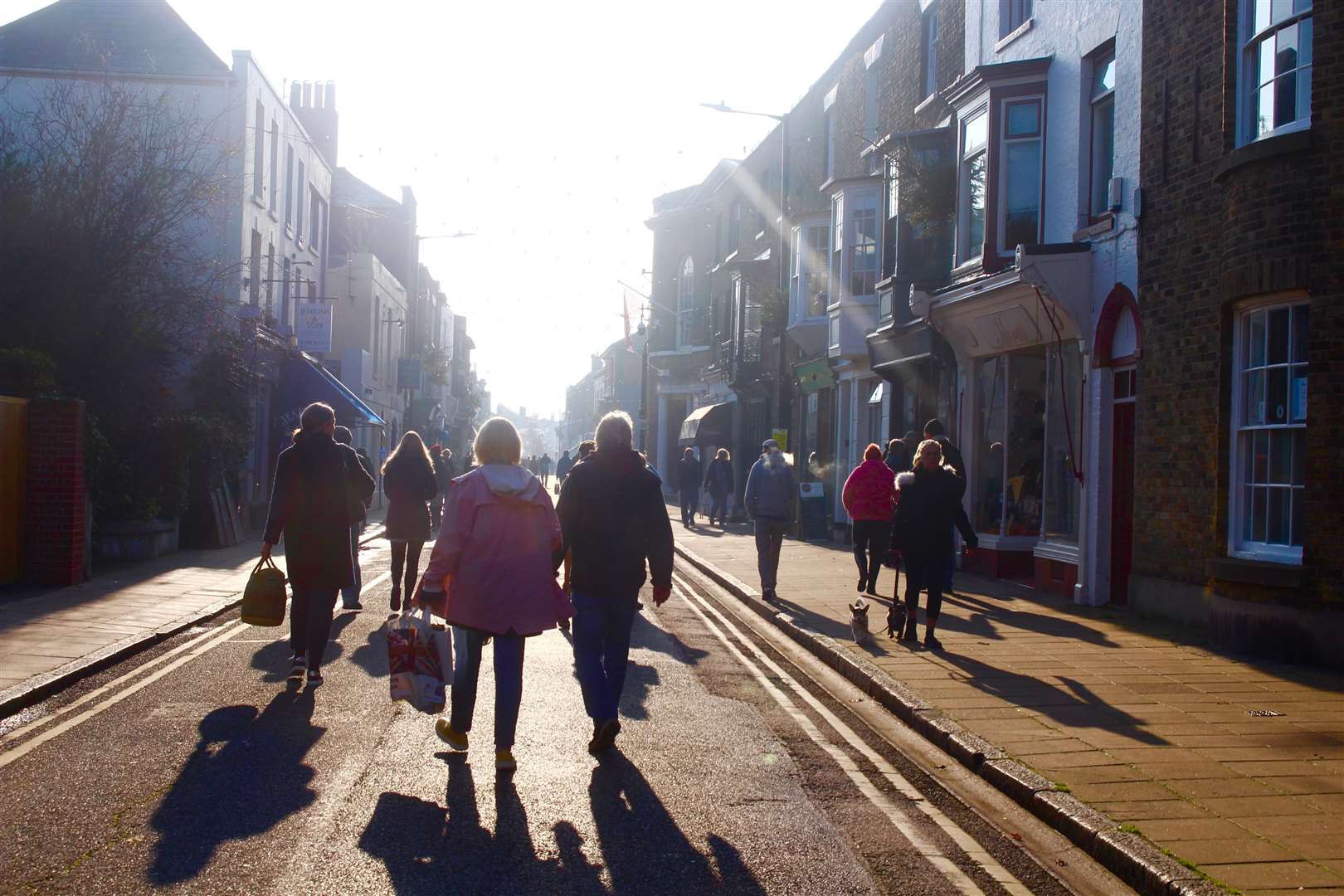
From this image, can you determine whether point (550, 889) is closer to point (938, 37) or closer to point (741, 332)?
point (938, 37)

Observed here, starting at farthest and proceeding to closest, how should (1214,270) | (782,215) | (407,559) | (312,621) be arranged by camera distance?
1. (782,215)
2. (407,559)
3. (1214,270)
4. (312,621)

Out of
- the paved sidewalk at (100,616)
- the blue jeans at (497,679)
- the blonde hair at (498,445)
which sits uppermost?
the blonde hair at (498,445)

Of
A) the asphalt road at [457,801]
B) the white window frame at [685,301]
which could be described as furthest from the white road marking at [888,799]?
A: the white window frame at [685,301]

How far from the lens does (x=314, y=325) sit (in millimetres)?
29234

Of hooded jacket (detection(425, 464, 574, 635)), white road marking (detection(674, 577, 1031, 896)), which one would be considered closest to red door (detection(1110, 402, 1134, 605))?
white road marking (detection(674, 577, 1031, 896))

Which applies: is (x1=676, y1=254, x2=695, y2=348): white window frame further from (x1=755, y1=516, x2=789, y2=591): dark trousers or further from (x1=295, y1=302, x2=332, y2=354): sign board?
(x1=755, y1=516, x2=789, y2=591): dark trousers

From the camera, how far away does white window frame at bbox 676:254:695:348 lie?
5100 centimetres

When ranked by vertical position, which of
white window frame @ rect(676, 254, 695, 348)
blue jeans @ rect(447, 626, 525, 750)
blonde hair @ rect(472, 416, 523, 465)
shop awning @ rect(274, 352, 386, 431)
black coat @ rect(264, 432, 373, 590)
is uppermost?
white window frame @ rect(676, 254, 695, 348)

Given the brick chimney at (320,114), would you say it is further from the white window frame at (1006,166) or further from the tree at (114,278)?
the white window frame at (1006,166)

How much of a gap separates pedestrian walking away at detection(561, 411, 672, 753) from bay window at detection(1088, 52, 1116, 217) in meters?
9.64

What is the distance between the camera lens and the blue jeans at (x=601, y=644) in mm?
6941

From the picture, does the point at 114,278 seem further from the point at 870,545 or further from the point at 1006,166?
the point at 1006,166

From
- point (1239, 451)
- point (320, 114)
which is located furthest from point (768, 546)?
point (320, 114)

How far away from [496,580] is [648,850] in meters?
1.82
